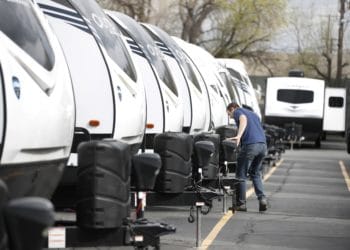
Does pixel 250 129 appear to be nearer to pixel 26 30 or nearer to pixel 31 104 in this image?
pixel 26 30

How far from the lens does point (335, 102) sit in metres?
41.8

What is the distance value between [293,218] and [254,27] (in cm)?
3409

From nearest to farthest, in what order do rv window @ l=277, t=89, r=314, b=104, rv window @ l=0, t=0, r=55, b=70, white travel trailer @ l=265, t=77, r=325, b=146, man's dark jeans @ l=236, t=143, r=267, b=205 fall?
rv window @ l=0, t=0, r=55, b=70 → man's dark jeans @ l=236, t=143, r=267, b=205 → white travel trailer @ l=265, t=77, r=325, b=146 → rv window @ l=277, t=89, r=314, b=104

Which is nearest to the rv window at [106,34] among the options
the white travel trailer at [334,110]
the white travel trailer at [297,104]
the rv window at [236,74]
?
the rv window at [236,74]

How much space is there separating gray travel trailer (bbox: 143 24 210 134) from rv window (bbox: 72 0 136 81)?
3634 millimetres

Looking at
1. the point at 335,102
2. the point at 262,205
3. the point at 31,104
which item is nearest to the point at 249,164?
the point at 262,205

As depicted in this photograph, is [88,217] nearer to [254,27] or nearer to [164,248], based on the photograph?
[164,248]

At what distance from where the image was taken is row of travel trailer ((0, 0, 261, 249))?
5.74m

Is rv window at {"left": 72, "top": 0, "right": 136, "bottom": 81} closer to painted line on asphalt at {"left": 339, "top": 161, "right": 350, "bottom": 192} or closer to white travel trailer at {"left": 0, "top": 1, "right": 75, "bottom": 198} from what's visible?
white travel trailer at {"left": 0, "top": 1, "right": 75, "bottom": 198}

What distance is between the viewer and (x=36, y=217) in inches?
159

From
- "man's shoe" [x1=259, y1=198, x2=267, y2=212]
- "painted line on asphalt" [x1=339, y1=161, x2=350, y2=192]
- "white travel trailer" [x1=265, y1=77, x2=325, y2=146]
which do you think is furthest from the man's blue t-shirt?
"white travel trailer" [x1=265, y1=77, x2=325, y2=146]

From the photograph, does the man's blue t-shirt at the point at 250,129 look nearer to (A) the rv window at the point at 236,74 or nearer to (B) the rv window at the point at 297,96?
(A) the rv window at the point at 236,74

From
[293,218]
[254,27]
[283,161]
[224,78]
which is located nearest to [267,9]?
[254,27]

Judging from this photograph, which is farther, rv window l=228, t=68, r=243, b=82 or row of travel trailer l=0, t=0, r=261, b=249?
rv window l=228, t=68, r=243, b=82
